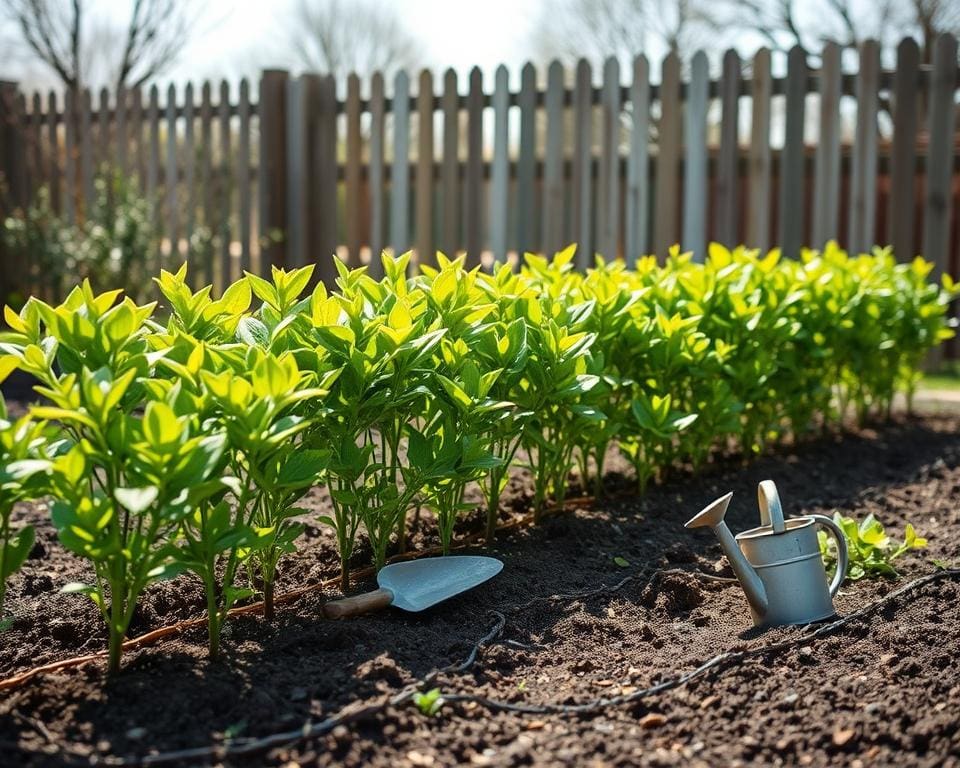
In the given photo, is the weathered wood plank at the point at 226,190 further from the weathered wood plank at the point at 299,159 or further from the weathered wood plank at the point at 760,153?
the weathered wood plank at the point at 760,153

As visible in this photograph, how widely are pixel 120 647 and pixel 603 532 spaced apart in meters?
1.74

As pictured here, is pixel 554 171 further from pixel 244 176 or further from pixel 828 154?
pixel 244 176

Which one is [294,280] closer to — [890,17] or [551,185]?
[551,185]

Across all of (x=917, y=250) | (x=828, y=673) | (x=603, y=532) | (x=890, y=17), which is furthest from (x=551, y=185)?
(x=890, y=17)

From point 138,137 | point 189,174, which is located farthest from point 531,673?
point 138,137

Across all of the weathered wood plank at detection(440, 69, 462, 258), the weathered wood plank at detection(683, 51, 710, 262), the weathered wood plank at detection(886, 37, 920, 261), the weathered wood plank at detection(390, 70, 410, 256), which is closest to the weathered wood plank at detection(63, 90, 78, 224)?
the weathered wood plank at detection(390, 70, 410, 256)

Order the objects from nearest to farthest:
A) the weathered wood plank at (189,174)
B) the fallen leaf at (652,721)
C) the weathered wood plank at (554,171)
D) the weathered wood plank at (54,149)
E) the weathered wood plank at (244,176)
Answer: the fallen leaf at (652,721), the weathered wood plank at (554,171), the weathered wood plank at (244,176), the weathered wood plank at (189,174), the weathered wood plank at (54,149)

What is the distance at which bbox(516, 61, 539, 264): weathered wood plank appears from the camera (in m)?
8.09

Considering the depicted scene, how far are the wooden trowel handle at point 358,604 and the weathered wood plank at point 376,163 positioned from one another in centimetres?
610

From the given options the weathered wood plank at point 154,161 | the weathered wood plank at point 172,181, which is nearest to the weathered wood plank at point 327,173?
the weathered wood plank at point 172,181

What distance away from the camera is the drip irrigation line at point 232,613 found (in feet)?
7.66

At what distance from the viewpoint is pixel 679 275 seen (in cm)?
451

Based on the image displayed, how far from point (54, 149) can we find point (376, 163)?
3.76m

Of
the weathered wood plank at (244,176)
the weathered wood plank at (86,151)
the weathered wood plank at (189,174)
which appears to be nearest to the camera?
the weathered wood plank at (244,176)
